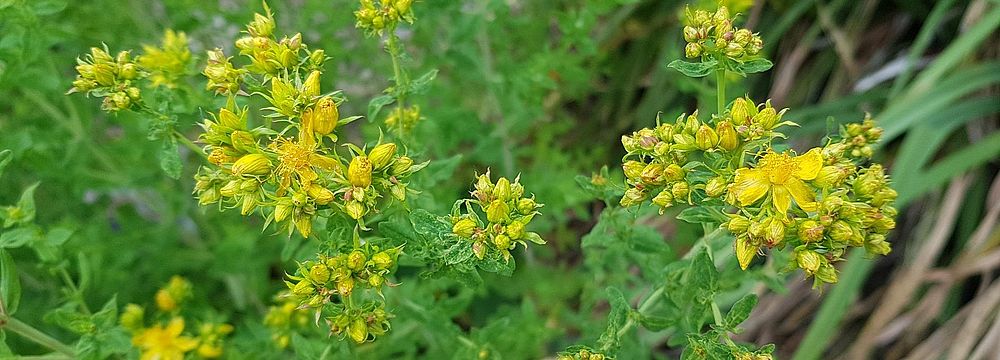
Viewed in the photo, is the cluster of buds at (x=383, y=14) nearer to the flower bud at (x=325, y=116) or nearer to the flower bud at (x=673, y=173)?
the flower bud at (x=325, y=116)

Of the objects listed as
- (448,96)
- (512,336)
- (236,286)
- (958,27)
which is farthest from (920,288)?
(236,286)

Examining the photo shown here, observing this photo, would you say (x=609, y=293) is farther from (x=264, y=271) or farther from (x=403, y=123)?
(x=264, y=271)

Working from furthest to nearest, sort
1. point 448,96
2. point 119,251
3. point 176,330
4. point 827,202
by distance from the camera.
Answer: point 448,96, point 119,251, point 176,330, point 827,202

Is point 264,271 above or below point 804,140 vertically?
below

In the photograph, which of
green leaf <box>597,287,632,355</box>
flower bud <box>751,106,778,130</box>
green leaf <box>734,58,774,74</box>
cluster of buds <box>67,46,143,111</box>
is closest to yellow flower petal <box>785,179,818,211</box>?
flower bud <box>751,106,778,130</box>

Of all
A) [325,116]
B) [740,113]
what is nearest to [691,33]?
[740,113]

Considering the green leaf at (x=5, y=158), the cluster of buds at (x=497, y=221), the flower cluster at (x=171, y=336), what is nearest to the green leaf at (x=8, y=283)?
the green leaf at (x=5, y=158)
